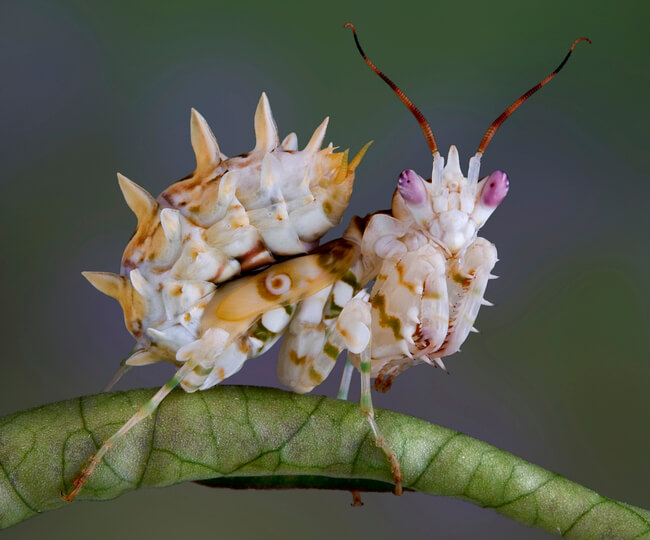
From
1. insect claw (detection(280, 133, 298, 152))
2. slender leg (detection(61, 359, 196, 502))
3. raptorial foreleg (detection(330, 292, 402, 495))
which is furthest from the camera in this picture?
insect claw (detection(280, 133, 298, 152))

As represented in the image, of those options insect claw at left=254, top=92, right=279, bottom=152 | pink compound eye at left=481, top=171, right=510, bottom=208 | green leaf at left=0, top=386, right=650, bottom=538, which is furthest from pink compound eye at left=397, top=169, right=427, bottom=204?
green leaf at left=0, top=386, right=650, bottom=538

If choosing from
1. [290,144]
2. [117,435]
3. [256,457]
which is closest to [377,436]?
[256,457]

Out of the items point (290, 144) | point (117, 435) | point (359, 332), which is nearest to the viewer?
point (117, 435)

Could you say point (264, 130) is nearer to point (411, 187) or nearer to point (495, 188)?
point (411, 187)

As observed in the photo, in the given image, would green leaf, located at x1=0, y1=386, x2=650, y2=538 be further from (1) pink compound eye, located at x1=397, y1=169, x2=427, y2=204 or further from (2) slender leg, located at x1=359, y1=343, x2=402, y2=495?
(1) pink compound eye, located at x1=397, y1=169, x2=427, y2=204

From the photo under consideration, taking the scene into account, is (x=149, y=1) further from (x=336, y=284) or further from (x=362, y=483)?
(x=362, y=483)

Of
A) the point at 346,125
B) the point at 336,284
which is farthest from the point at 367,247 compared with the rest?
the point at 346,125
